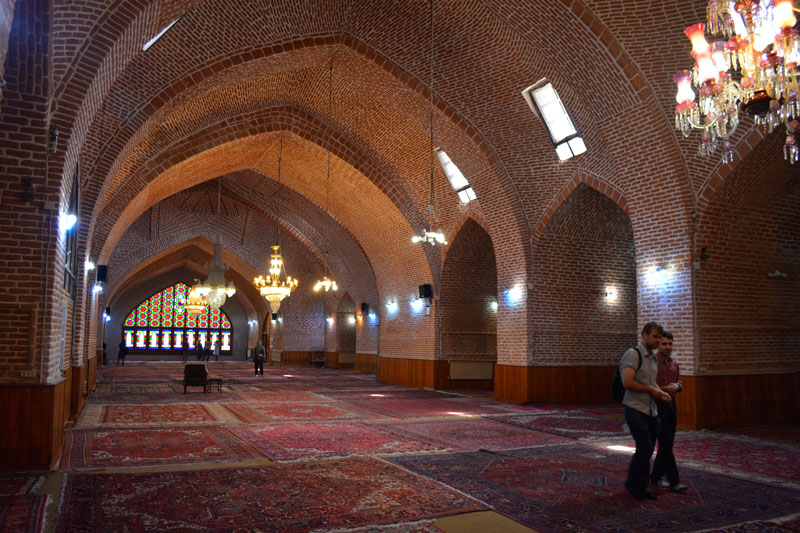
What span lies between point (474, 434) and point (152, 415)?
17.4 feet

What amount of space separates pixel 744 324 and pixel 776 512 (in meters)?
5.81

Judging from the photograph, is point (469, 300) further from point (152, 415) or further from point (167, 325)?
point (167, 325)

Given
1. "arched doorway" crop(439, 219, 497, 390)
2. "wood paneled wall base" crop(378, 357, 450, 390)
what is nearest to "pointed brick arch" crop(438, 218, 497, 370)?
"arched doorway" crop(439, 219, 497, 390)

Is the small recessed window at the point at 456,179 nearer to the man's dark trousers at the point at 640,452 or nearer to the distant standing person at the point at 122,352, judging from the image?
the man's dark trousers at the point at 640,452

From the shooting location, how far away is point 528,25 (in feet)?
32.3

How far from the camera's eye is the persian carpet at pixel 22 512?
167 inches

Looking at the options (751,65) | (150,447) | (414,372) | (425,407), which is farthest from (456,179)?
(150,447)

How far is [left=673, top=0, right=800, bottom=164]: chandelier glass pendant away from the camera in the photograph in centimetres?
577

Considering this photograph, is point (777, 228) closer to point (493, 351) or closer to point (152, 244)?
point (493, 351)

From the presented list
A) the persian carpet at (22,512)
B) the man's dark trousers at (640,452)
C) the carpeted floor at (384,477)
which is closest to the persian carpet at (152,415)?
the carpeted floor at (384,477)

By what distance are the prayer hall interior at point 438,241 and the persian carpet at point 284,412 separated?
0.14 meters

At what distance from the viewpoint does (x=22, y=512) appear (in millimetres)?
4578

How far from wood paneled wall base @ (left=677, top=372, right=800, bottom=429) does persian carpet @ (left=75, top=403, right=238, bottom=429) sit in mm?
6971

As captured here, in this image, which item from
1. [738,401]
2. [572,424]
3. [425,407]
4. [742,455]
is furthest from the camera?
[425,407]
